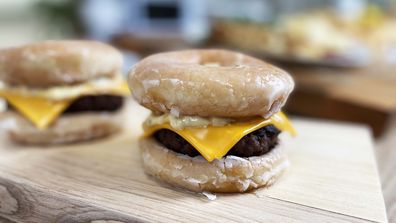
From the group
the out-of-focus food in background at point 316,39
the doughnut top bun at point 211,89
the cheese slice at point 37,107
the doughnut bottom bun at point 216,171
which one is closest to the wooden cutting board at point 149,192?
the doughnut bottom bun at point 216,171

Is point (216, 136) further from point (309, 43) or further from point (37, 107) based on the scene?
point (309, 43)

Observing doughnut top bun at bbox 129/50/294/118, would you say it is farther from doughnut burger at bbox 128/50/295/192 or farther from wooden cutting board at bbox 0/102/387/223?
wooden cutting board at bbox 0/102/387/223

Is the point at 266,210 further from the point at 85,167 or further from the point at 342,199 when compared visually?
the point at 85,167

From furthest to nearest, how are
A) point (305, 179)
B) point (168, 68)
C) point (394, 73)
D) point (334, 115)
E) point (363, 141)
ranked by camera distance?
point (394, 73) < point (334, 115) < point (363, 141) < point (305, 179) < point (168, 68)

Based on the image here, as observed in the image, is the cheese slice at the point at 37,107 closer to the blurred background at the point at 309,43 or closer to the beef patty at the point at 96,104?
the beef patty at the point at 96,104

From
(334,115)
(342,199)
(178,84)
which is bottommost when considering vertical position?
(334,115)

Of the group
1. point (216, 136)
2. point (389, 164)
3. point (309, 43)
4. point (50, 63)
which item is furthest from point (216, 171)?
point (309, 43)

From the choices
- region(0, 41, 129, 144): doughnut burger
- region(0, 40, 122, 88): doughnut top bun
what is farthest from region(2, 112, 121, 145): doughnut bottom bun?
region(0, 40, 122, 88): doughnut top bun

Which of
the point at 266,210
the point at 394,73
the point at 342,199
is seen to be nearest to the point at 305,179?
the point at 342,199
